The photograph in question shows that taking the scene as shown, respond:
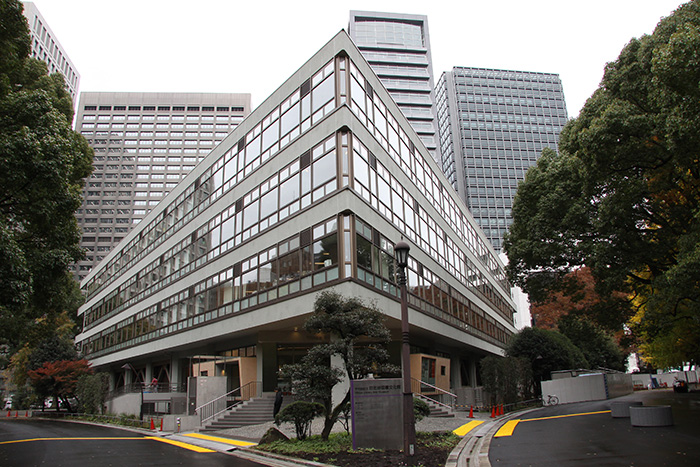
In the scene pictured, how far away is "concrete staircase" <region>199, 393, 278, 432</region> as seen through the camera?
21.4m

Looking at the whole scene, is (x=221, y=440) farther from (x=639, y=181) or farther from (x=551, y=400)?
(x=551, y=400)

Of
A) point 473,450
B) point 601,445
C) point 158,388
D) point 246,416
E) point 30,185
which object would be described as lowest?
point 246,416

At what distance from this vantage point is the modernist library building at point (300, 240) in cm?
2111

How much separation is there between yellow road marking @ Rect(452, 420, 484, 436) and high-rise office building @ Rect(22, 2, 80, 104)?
110908 mm

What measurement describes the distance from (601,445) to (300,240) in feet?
44.7

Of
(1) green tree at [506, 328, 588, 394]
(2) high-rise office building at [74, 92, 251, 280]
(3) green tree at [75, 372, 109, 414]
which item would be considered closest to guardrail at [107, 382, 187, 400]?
(3) green tree at [75, 372, 109, 414]

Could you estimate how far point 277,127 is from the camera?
1012 inches

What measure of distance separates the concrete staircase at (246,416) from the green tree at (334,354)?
8533 millimetres

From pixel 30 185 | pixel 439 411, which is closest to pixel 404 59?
pixel 439 411

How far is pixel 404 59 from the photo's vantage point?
104 metres

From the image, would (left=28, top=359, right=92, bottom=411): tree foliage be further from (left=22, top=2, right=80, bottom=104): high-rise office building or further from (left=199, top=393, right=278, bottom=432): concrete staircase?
(left=22, top=2, right=80, bottom=104): high-rise office building

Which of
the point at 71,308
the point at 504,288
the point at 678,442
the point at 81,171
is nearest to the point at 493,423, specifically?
the point at 678,442

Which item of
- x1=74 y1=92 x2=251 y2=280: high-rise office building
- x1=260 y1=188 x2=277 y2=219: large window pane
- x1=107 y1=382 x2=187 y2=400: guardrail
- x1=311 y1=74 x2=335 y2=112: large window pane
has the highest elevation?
x1=74 y1=92 x2=251 y2=280: high-rise office building

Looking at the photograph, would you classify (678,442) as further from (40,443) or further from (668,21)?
(40,443)
